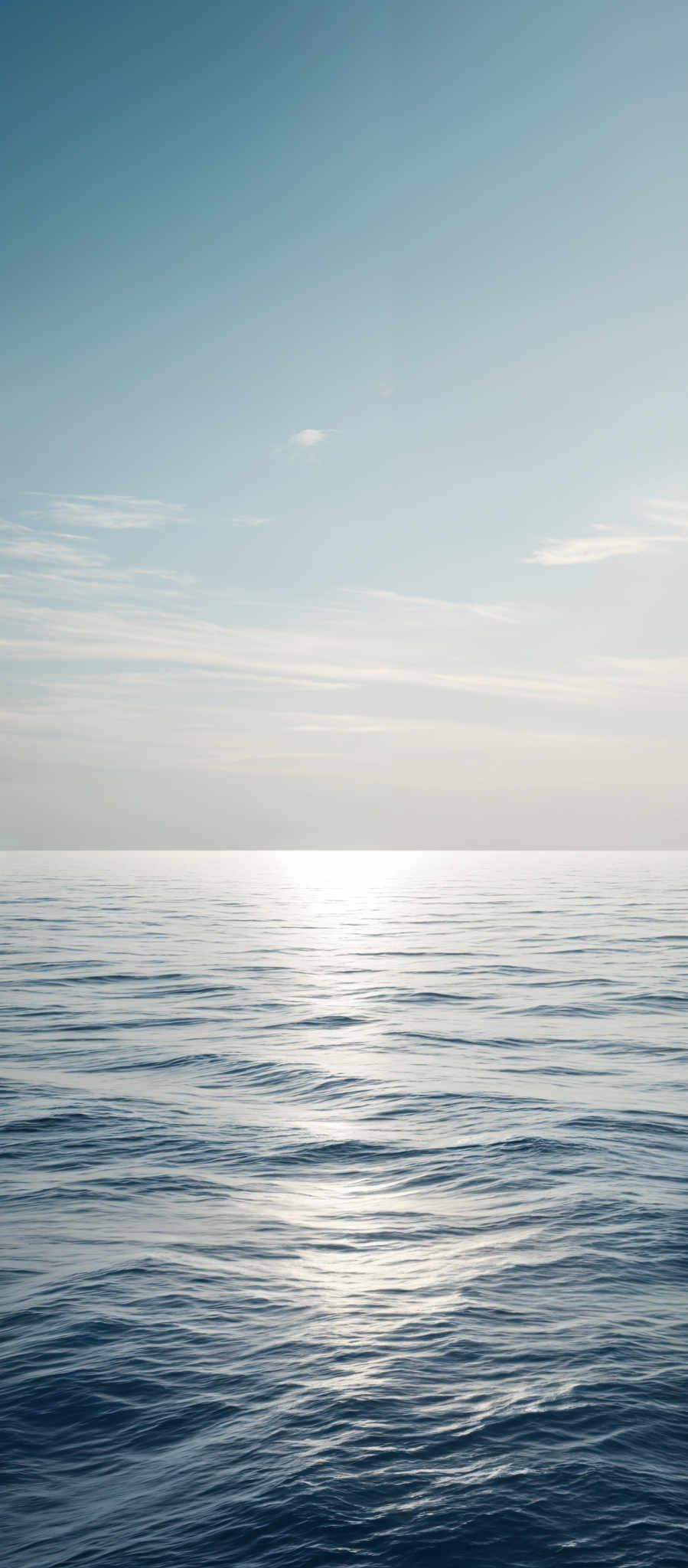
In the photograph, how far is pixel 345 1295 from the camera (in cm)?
1125

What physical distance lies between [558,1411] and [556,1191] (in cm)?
621

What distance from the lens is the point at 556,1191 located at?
14703 millimetres

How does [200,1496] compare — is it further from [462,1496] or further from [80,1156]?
[80,1156]

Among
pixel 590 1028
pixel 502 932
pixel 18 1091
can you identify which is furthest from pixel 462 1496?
pixel 502 932

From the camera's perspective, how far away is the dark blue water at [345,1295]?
24.2ft

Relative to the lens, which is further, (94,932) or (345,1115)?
(94,932)

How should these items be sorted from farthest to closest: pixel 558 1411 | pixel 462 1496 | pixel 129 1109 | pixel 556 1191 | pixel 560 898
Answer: pixel 560 898, pixel 129 1109, pixel 556 1191, pixel 558 1411, pixel 462 1496

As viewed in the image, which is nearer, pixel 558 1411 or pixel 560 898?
pixel 558 1411

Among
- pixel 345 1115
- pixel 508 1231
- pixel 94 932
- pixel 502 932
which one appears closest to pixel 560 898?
pixel 502 932

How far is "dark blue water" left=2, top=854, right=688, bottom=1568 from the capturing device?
24.2 ft

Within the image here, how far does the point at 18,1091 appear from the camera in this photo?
21.4 m

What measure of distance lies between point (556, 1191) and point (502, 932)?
155 ft

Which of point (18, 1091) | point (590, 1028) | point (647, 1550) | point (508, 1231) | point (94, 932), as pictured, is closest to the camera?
point (647, 1550)

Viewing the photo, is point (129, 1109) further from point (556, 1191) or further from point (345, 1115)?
point (556, 1191)
